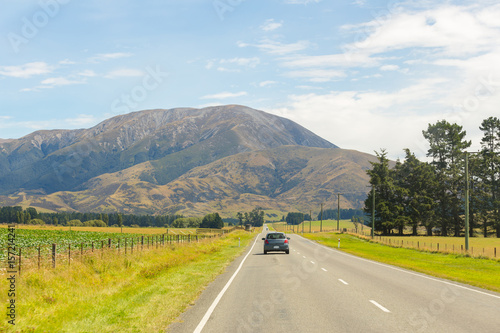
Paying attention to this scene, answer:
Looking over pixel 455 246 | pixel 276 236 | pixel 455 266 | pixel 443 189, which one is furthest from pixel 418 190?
pixel 455 266

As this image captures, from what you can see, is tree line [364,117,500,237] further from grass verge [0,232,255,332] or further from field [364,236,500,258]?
grass verge [0,232,255,332]

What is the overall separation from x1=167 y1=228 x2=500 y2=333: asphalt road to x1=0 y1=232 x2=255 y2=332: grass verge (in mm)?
728

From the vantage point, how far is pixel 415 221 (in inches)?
4080

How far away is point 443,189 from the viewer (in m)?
102

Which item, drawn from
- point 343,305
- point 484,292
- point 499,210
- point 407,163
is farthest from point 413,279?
point 407,163

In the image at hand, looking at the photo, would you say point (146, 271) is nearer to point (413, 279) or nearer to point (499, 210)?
point (413, 279)

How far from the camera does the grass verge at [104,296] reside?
1008 cm

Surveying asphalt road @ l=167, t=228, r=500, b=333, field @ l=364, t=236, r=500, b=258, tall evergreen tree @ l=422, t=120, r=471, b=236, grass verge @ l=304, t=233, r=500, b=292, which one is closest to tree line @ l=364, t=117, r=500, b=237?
tall evergreen tree @ l=422, t=120, r=471, b=236

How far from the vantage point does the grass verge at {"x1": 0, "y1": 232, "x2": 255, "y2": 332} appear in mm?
10078

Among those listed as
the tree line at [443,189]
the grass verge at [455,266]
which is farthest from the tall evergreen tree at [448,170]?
the grass verge at [455,266]

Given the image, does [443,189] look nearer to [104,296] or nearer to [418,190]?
[418,190]

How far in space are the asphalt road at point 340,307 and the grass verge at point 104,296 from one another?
728 millimetres

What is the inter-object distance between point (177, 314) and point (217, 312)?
3.18 feet

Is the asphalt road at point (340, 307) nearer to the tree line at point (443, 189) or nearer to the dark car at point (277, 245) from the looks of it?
the dark car at point (277, 245)
